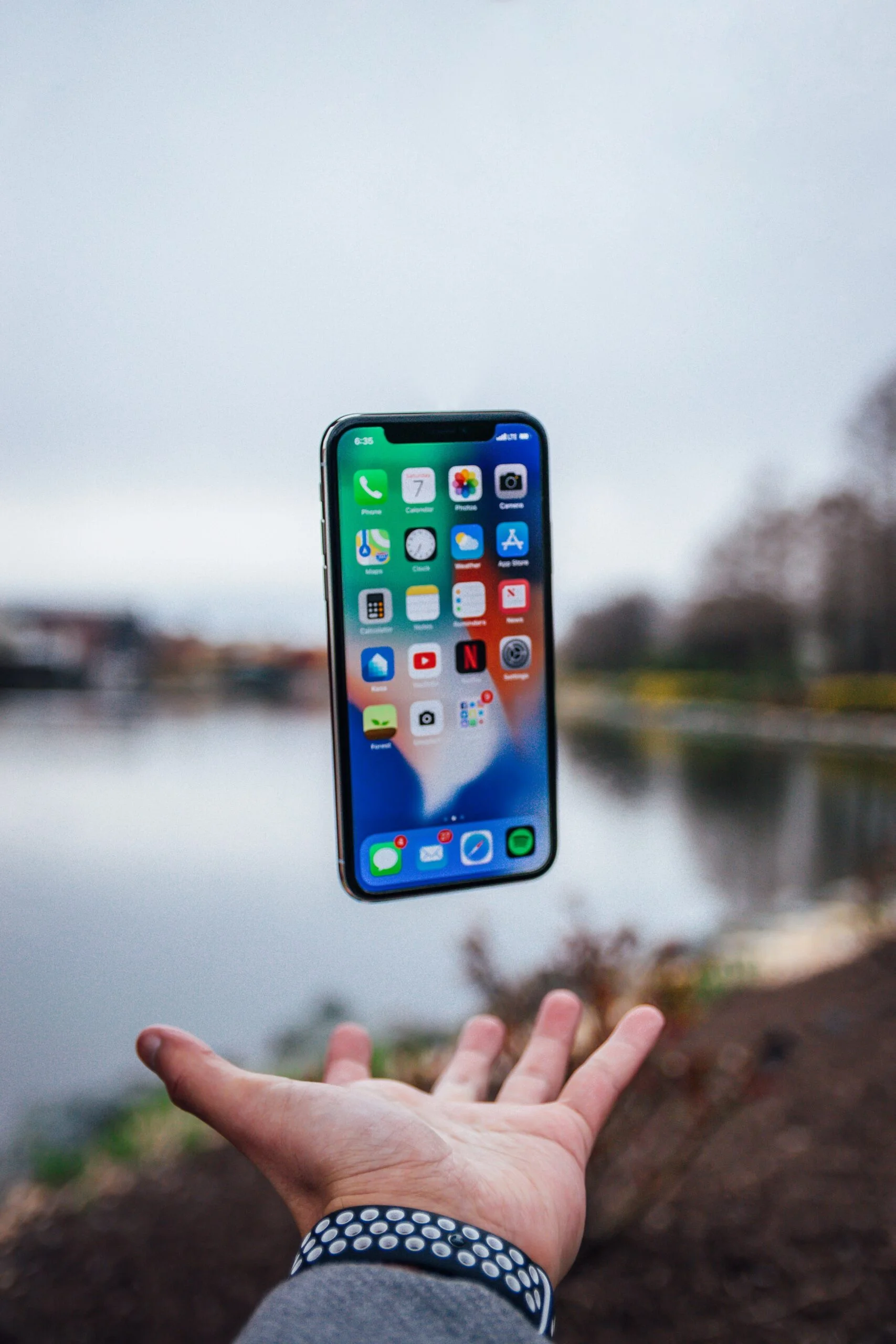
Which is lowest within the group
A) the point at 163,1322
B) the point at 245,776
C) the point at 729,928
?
the point at 729,928

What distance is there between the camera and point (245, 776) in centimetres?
222

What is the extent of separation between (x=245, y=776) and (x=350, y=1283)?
1.90 m

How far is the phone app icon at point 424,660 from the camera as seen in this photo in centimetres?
52

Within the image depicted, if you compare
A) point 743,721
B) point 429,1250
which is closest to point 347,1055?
point 429,1250

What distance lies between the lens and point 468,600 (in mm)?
531

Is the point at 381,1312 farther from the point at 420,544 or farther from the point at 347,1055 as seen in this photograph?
the point at 420,544

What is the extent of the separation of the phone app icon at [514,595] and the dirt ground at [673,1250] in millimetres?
816

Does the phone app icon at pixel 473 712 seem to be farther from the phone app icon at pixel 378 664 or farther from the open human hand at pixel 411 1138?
the open human hand at pixel 411 1138

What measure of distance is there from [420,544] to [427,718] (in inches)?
3.7

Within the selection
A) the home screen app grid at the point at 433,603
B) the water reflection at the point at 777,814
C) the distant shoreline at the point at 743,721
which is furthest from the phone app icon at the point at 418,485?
the water reflection at the point at 777,814

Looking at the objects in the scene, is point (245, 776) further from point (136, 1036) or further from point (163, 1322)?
point (136, 1036)

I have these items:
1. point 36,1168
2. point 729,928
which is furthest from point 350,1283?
point 729,928

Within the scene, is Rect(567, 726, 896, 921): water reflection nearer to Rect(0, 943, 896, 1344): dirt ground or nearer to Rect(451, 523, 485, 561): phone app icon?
Rect(0, 943, 896, 1344): dirt ground

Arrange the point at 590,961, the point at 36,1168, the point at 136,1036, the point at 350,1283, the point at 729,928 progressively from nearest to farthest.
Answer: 1. the point at 350,1283
2. the point at 136,1036
3. the point at 590,961
4. the point at 36,1168
5. the point at 729,928
